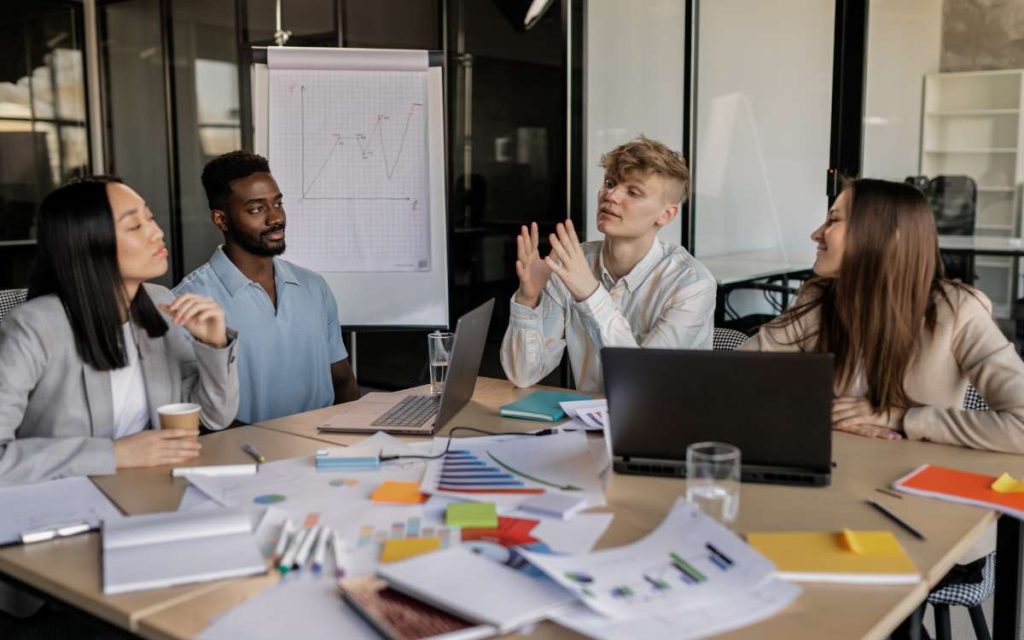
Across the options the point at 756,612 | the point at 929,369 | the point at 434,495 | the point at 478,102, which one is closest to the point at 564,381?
the point at 478,102

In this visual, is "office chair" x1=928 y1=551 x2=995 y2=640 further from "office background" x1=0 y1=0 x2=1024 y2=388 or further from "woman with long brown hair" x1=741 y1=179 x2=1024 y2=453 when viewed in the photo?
"office background" x1=0 y1=0 x2=1024 y2=388

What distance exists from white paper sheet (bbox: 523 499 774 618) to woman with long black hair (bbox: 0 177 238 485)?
3.21ft

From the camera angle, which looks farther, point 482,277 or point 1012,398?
point 482,277

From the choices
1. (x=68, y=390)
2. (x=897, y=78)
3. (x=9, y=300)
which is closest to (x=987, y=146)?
(x=897, y=78)

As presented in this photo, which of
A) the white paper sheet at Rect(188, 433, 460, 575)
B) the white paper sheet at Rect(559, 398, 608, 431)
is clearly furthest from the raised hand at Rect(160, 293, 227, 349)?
the white paper sheet at Rect(559, 398, 608, 431)

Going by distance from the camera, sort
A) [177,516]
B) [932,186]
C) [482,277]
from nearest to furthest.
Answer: [177,516]
[932,186]
[482,277]

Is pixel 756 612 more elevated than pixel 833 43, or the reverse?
pixel 833 43

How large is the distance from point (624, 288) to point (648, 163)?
1.19ft

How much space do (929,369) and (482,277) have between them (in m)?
3.12

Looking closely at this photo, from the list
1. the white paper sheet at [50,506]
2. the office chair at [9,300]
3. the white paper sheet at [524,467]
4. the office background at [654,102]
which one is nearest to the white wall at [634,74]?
the office background at [654,102]

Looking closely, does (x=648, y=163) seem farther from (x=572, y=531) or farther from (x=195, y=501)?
(x=195, y=501)

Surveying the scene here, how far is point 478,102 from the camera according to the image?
4758mm

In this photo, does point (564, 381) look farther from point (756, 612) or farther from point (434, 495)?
point (756, 612)

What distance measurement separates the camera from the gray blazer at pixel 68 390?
1.79 metres
